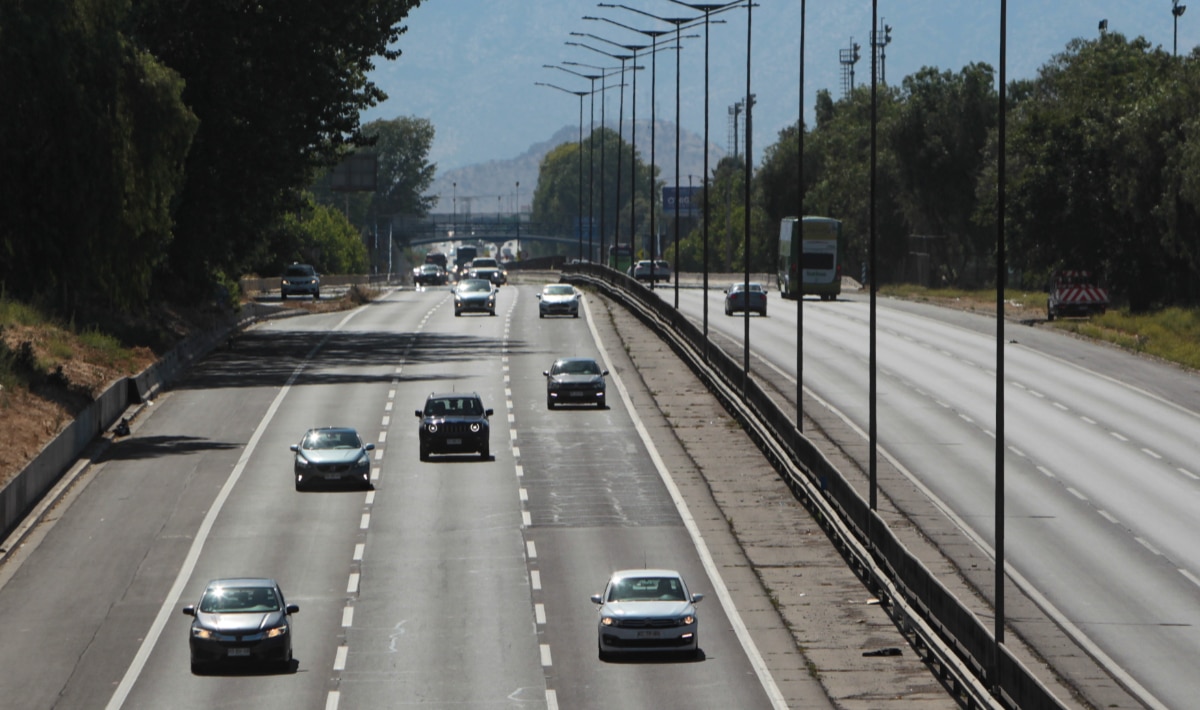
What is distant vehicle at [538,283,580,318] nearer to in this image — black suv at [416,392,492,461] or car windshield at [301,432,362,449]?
black suv at [416,392,492,461]

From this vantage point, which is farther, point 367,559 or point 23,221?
point 23,221

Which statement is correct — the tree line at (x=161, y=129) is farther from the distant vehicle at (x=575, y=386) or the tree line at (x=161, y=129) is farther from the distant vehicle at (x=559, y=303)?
the distant vehicle at (x=559, y=303)

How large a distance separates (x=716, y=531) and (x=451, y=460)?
10943 mm

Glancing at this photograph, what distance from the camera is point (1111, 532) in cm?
3953

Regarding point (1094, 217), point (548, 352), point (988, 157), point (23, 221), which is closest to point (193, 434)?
point (23, 221)

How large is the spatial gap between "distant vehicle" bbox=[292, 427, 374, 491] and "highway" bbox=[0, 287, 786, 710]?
467 mm

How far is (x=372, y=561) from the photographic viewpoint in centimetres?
3775

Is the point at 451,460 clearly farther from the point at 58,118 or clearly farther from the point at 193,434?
the point at 58,118

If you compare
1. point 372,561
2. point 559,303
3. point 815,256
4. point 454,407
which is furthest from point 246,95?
point 372,561

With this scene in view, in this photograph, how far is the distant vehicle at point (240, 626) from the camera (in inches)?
1119

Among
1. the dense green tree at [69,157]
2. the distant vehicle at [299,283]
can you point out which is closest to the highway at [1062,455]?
the dense green tree at [69,157]

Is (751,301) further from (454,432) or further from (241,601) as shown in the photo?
(241,601)

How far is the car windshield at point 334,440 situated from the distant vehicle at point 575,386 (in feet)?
43.9

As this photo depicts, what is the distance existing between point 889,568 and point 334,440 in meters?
16.7
